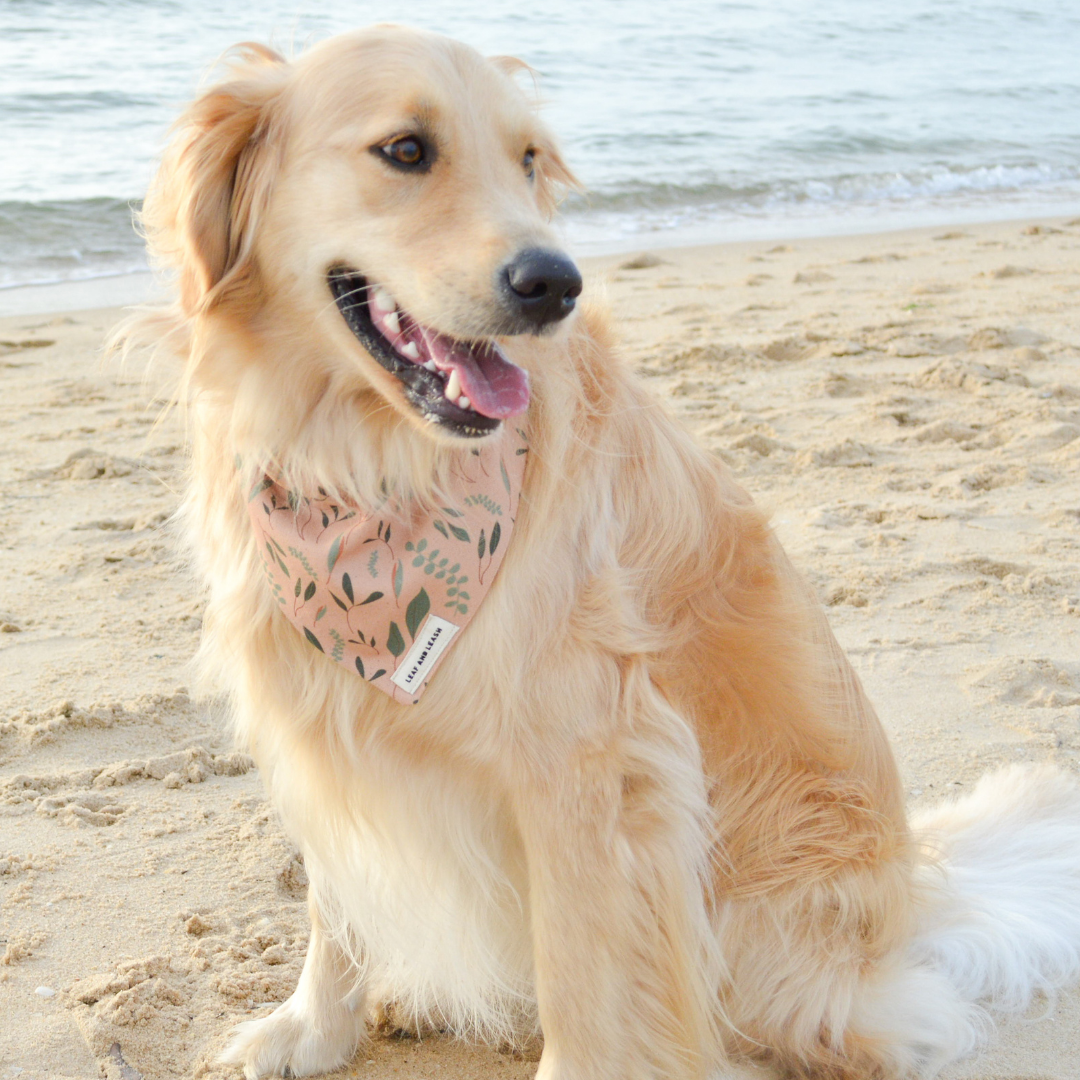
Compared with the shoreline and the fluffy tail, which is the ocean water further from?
the fluffy tail

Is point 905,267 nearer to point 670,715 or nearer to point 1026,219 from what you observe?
point 1026,219

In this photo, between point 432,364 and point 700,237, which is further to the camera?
point 700,237

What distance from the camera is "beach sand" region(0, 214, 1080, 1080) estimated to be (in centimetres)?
231

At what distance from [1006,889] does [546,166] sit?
1816 mm

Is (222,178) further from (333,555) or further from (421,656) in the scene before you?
(421,656)

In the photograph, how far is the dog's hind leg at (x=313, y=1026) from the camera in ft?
7.36

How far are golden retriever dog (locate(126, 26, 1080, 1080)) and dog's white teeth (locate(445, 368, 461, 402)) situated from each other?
A: 0.01 meters

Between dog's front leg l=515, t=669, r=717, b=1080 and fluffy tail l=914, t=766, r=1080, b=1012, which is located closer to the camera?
dog's front leg l=515, t=669, r=717, b=1080

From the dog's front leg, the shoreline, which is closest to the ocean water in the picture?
the shoreline

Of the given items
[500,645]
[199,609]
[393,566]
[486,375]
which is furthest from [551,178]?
[199,609]

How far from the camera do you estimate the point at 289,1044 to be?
2.27 metres

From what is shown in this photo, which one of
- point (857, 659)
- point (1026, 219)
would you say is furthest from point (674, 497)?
point (1026, 219)

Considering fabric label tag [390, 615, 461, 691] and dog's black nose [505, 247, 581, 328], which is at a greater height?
dog's black nose [505, 247, 581, 328]

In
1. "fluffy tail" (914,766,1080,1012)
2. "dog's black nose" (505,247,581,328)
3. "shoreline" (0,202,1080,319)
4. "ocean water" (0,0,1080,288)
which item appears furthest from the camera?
"ocean water" (0,0,1080,288)
